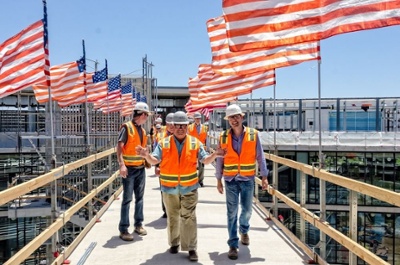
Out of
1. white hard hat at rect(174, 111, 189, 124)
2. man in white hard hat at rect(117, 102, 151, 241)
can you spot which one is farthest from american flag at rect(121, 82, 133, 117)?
white hard hat at rect(174, 111, 189, 124)

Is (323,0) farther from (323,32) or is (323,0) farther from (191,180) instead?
(191,180)

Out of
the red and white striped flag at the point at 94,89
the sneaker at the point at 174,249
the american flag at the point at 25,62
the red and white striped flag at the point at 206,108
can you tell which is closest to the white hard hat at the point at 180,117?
the sneaker at the point at 174,249

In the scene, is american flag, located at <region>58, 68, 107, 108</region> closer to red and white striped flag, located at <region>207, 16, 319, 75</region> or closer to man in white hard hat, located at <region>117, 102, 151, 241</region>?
red and white striped flag, located at <region>207, 16, 319, 75</region>

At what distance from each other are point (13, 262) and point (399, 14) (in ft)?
14.3

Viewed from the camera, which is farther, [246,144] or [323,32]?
[246,144]

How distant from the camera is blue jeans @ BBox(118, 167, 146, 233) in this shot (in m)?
→ 6.50

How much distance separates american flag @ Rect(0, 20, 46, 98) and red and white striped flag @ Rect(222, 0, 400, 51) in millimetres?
3567

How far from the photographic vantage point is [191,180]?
5.55 meters

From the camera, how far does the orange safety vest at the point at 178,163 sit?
18.1ft

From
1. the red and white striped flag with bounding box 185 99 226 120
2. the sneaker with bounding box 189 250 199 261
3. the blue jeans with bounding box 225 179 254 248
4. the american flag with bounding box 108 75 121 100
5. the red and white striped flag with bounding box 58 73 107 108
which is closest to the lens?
the sneaker with bounding box 189 250 199 261

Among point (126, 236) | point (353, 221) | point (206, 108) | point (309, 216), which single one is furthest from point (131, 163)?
point (206, 108)

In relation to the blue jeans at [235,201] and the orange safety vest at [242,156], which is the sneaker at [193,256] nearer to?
the blue jeans at [235,201]

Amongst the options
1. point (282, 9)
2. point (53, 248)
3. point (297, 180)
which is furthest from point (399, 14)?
point (297, 180)

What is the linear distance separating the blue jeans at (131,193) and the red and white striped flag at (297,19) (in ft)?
8.14
